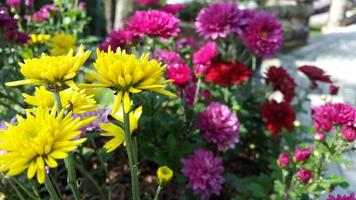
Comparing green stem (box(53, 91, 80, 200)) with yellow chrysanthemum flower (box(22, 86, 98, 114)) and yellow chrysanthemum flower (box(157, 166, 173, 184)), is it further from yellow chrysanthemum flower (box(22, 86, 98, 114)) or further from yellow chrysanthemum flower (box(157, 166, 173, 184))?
yellow chrysanthemum flower (box(157, 166, 173, 184))

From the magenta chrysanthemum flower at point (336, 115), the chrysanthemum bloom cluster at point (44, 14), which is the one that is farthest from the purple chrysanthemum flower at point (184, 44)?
the magenta chrysanthemum flower at point (336, 115)

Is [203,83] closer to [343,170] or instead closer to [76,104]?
[343,170]

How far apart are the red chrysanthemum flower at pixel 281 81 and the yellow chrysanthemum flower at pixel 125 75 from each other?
1514mm

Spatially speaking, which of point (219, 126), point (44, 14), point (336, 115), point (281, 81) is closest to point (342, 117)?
point (336, 115)

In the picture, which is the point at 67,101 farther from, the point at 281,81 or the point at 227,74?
the point at 281,81

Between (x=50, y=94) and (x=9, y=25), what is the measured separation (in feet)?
3.19

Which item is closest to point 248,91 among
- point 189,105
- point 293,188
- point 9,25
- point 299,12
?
point 189,105

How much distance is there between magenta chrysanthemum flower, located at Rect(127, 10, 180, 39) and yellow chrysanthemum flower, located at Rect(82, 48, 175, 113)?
0.99 meters

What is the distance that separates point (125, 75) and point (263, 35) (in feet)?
4.68

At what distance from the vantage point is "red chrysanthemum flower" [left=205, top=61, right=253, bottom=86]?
2.19 meters

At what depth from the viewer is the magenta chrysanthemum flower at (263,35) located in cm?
220

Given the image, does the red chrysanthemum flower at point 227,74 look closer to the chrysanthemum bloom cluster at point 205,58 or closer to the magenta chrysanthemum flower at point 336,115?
the chrysanthemum bloom cluster at point 205,58

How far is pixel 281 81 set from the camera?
7.82ft

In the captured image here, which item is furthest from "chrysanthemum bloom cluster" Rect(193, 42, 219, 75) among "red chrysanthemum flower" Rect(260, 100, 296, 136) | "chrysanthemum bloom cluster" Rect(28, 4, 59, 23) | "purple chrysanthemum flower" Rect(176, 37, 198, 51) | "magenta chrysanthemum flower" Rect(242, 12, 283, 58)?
"chrysanthemum bloom cluster" Rect(28, 4, 59, 23)
